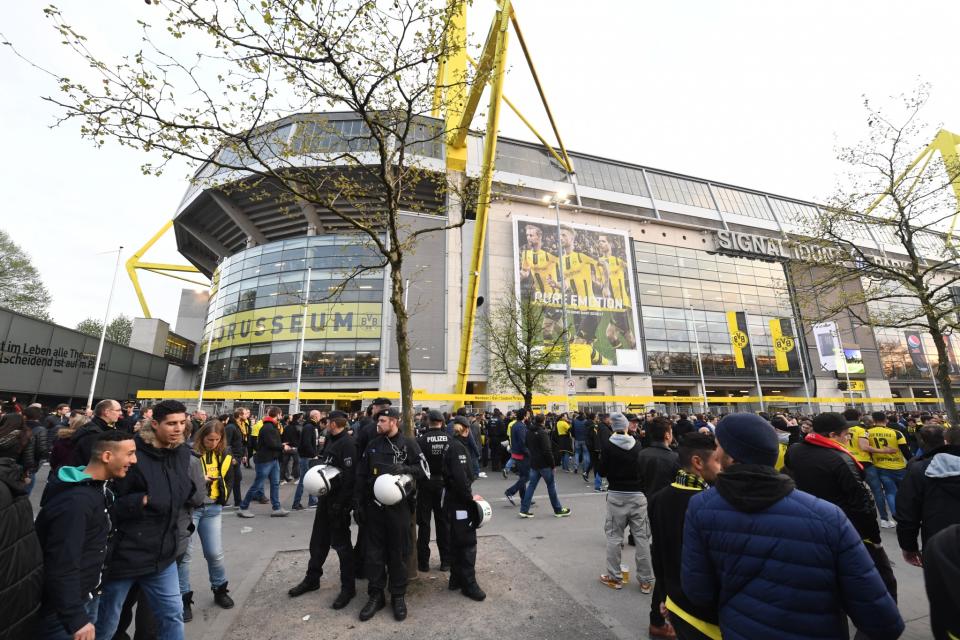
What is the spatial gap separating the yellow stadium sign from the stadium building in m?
0.12

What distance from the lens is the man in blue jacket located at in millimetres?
1678

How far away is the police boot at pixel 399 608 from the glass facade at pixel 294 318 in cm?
2925

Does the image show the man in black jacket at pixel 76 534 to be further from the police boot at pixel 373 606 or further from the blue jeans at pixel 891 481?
the blue jeans at pixel 891 481

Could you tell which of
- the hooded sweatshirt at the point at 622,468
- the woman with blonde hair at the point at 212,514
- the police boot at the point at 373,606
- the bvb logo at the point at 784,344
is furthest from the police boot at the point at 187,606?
the bvb logo at the point at 784,344

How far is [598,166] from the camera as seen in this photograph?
44969 mm

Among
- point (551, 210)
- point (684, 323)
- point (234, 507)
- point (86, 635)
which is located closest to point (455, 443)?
point (86, 635)

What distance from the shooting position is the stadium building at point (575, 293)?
→ 3341cm

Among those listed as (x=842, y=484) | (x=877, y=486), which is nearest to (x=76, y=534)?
(x=842, y=484)

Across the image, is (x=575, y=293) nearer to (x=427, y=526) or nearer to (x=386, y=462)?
(x=427, y=526)

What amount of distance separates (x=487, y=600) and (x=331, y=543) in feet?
6.30

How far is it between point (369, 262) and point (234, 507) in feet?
99.8

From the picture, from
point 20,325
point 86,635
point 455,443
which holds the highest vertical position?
point 20,325

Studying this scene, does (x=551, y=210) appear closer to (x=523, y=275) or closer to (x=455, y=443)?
(x=523, y=275)

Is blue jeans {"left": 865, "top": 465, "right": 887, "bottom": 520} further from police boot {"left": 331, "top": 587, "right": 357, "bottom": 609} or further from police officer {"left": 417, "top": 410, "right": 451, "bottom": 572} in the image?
police boot {"left": 331, "top": 587, "right": 357, "bottom": 609}
